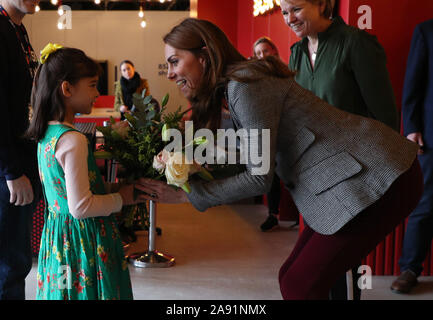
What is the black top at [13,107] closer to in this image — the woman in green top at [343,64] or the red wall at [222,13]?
the woman in green top at [343,64]

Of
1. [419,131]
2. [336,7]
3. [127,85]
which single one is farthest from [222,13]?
[419,131]

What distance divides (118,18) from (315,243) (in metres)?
14.0

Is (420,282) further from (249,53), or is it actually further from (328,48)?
(249,53)

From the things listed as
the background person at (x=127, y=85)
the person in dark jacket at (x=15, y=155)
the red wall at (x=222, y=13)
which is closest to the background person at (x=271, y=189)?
the person in dark jacket at (x=15, y=155)

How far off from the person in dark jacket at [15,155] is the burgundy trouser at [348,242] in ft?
4.15

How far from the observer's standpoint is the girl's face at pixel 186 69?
1794 millimetres

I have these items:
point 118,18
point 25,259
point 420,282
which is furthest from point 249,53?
point 118,18

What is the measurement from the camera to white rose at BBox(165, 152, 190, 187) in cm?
178

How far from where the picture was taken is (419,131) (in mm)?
3355

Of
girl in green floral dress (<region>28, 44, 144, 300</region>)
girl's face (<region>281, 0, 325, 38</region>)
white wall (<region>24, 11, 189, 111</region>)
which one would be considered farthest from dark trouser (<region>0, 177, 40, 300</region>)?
white wall (<region>24, 11, 189, 111</region>)

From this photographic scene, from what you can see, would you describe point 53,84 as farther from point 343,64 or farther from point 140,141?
point 343,64

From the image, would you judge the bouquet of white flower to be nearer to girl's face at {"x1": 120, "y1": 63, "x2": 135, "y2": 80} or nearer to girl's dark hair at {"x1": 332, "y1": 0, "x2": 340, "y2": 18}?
girl's dark hair at {"x1": 332, "y1": 0, "x2": 340, "y2": 18}

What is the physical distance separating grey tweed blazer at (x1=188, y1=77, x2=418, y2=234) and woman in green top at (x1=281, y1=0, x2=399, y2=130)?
0.80m
